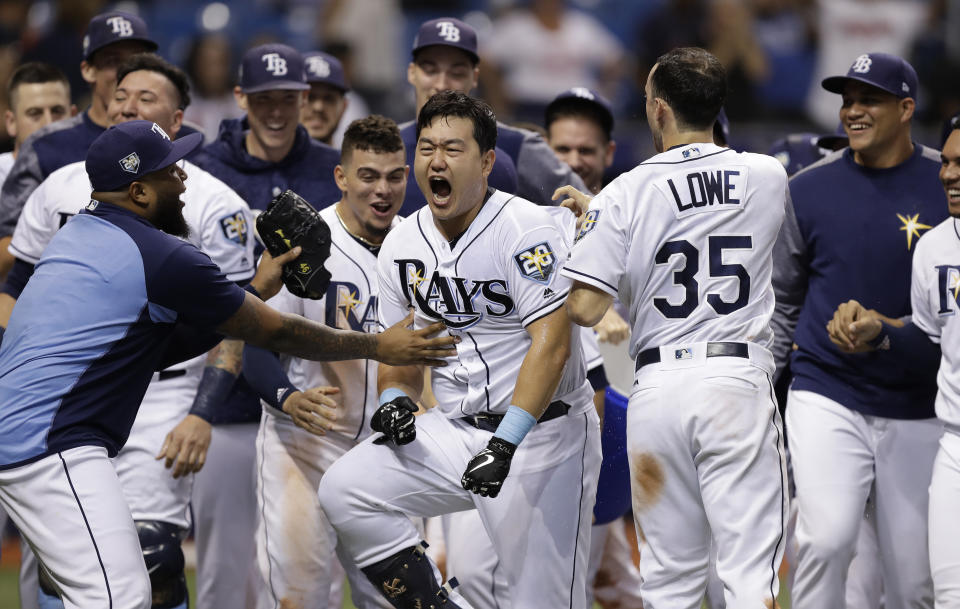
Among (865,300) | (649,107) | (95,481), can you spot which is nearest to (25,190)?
(95,481)

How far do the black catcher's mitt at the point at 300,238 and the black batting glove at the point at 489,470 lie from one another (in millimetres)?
1003

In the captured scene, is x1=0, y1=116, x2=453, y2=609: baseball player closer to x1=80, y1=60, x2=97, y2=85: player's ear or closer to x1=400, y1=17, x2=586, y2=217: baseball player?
x1=400, y1=17, x2=586, y2=217: baseball player

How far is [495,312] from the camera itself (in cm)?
454

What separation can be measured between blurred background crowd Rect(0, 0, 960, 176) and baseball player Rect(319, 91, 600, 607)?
6637 millimetres

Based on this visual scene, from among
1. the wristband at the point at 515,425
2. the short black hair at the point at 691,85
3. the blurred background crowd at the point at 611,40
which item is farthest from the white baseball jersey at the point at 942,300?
the blurred background crowd at the point at 611,40

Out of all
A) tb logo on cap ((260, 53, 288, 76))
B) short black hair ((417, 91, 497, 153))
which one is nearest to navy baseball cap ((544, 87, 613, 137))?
tb logo on cap ((260, 53, 288, 76))

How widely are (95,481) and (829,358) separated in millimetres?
3143

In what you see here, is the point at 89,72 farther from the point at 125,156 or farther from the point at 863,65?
the point at 863,65

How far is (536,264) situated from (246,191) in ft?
7.20

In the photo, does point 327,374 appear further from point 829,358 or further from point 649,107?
point 829,358

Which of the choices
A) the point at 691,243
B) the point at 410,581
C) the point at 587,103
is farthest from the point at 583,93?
the point at 410,581

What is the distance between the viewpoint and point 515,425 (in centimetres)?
425

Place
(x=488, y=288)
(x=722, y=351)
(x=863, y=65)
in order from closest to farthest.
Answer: (x=722, y=351) → (x=488, y=288) → (x=863, y=65)

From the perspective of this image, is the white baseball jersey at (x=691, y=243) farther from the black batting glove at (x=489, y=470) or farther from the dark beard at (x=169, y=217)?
the dark beard at (x=169, y=217)
